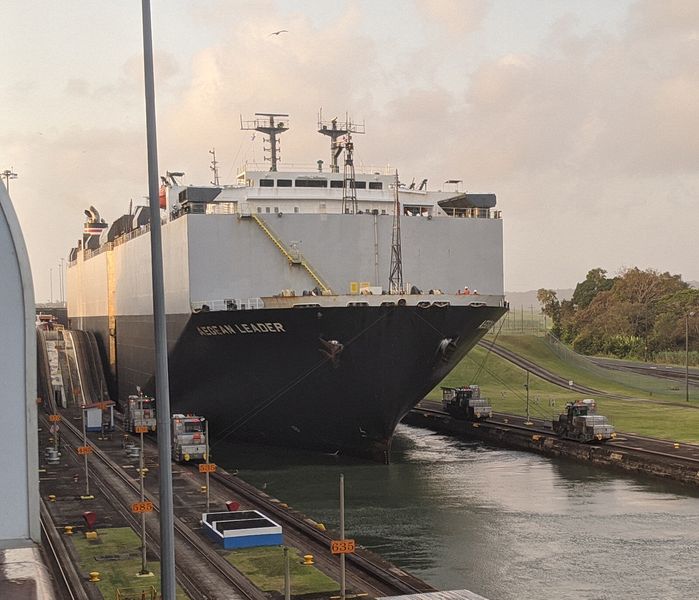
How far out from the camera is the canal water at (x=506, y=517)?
2106cm

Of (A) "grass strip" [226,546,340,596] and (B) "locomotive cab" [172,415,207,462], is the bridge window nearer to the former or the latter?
(B) "locomotive cab" [172,415,207,462]

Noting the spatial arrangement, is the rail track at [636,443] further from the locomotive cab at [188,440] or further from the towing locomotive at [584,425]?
the locomotive cab at [188,440]

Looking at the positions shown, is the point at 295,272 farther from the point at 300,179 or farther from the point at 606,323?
the point at 606,323

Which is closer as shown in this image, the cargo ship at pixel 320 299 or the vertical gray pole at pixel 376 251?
the cargo ship at pixel 320 299

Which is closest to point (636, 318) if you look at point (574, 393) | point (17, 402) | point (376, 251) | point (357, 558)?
point (574, 393)

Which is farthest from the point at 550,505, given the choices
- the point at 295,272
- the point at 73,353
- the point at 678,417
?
the point at 73,353

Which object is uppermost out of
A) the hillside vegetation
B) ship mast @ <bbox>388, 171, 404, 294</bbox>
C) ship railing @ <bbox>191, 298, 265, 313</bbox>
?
ship mast @ <bbox>388, 171, 404, 294</bbox>

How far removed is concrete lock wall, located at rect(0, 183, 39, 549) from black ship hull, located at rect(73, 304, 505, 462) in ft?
63.8

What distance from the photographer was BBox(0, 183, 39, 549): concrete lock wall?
12.4m

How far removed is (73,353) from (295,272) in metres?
29.1

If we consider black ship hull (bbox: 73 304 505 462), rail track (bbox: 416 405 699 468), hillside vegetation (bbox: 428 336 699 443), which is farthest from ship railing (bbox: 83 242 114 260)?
rail track (bbox: 416 405 699 468)

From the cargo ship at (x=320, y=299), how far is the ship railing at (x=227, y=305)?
82mm

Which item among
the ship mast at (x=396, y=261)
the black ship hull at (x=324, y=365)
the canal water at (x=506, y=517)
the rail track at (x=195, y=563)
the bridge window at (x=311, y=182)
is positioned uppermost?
the bridge window at (x=311, y=182)

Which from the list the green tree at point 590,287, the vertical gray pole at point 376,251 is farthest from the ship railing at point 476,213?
the green tree at point 590,287
